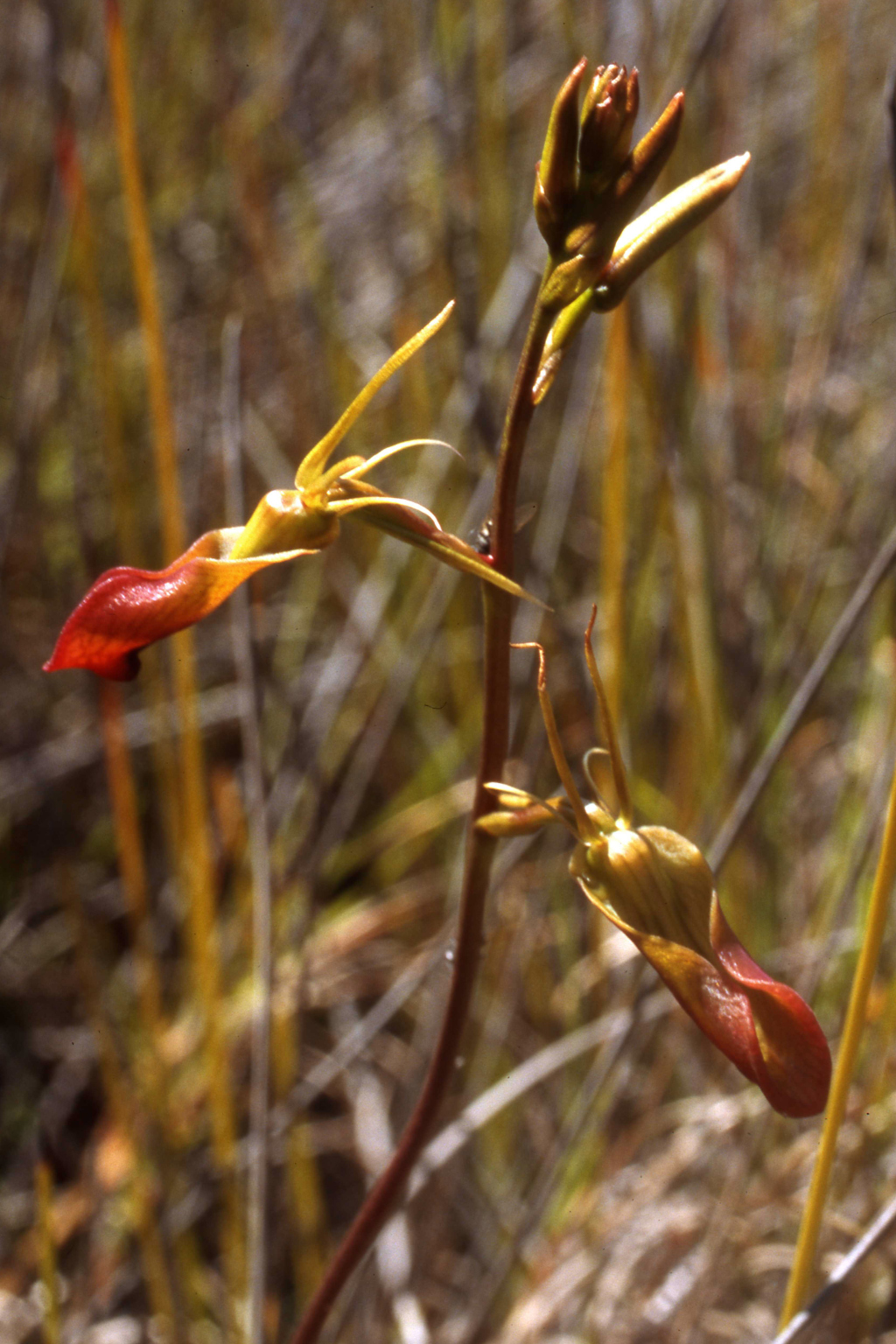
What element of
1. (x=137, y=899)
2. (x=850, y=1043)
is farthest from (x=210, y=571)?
(x=137, y=899)

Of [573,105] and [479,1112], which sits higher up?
[573,105]

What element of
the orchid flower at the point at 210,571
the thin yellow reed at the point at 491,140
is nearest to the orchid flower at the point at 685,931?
the orchid flower at the point at 210,571

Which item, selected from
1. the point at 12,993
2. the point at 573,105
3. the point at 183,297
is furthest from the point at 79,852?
the point at 573,105

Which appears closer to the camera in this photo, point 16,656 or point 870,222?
point 870,222

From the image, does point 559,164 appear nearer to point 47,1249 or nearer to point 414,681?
point 47,1249

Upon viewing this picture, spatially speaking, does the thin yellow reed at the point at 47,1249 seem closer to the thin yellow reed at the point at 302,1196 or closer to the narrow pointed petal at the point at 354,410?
the thin yellow reed at the point at 302,1196

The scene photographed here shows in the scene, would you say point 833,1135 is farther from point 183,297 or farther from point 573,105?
point 183,297

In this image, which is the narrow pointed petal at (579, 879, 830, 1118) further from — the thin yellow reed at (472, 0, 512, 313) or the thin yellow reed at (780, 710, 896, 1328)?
the thin yellow reed at (472, 0, 512, 313)

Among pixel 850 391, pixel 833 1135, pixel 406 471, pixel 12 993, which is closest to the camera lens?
pixel 833 1135
